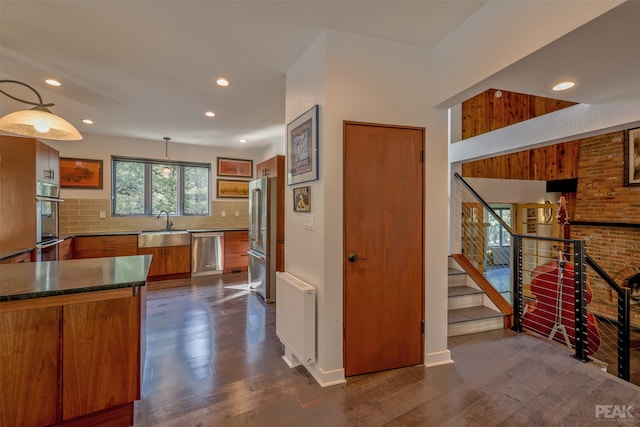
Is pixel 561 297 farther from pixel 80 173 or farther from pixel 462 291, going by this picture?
pixel 80 173

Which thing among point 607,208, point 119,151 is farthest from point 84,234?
point 607,208

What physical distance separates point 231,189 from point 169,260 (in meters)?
1.95

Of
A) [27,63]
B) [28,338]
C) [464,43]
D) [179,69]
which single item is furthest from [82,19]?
[464,43]

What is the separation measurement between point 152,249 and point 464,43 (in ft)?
17.7

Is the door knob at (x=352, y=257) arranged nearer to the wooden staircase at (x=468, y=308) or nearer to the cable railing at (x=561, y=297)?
the wooden staircase at (x=468, y=308)

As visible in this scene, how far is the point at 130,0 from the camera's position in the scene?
190 centimetres

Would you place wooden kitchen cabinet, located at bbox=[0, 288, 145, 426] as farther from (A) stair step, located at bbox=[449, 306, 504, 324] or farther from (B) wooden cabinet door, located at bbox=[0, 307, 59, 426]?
(A) stair step, located at bbox=[449, 306, 504, 324]

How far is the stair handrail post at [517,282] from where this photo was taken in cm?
318

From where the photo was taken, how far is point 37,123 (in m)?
2.07

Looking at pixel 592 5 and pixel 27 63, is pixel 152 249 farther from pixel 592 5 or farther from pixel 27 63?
pixel 592 5

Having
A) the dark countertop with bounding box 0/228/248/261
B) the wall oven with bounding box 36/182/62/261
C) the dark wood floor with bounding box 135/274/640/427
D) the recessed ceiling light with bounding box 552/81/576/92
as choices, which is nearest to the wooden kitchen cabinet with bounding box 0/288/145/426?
the dark wood floor with bounding box 135/274/640/427

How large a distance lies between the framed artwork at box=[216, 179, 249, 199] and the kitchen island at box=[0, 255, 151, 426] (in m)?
4.54

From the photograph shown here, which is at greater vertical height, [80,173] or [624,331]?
[80,173]

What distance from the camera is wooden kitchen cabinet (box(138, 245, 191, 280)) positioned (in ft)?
17.0
